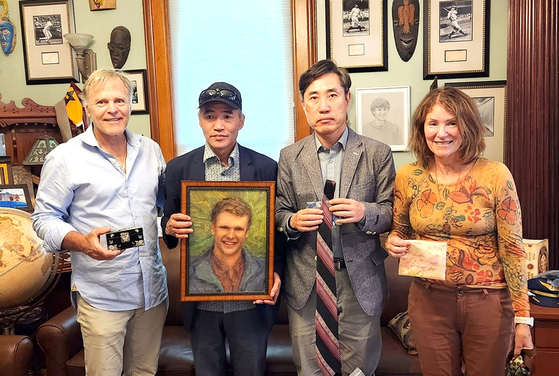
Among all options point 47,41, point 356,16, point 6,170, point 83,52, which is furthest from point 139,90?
point 356,16

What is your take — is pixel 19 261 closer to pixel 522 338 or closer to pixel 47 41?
pixel 47 41

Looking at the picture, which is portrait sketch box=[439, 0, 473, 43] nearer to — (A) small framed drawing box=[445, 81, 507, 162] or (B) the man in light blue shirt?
(A) small framed drawing box=[445, 81, 507, 162]

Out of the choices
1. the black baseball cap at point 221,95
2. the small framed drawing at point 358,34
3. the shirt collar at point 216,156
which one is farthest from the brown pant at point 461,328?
the small framed drawing at point 358,34

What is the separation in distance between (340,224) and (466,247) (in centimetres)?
45

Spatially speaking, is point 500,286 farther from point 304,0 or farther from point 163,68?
point 163,68

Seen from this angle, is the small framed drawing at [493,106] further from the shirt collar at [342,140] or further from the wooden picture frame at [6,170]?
the wooden picture frame at [6,170]

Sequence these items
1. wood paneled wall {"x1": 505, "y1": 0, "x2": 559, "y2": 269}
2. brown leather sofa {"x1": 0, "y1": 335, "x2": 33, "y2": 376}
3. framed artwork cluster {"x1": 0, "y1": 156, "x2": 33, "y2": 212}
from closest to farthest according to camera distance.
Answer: brown leather sofa {"x1": 0, "y1": 335, "x2": 33, "y2": 376} < wood paneled wall {"x1": 505, "y1": 0, "x2": 559, "y2": 269} < framed artwork cluster {"x1": 0, "y1": 156, "x2": 33, "y2": 212}

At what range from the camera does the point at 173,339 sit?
101 inches

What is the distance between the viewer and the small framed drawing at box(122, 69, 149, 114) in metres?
3.42

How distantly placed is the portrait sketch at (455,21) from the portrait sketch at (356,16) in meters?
0.53

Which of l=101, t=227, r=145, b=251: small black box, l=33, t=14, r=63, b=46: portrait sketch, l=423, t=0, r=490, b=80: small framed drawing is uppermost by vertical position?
l=33, t=14, r=63, b=46: portrait sketch

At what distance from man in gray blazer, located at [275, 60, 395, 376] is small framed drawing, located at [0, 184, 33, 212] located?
2000 millimetres

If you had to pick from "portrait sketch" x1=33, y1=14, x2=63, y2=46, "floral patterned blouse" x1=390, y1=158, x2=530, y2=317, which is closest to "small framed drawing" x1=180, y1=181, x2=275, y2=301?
"floral patterned blouse" x1=390, y1=158, x2=530, y2=317

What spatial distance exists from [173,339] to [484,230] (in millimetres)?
1893
